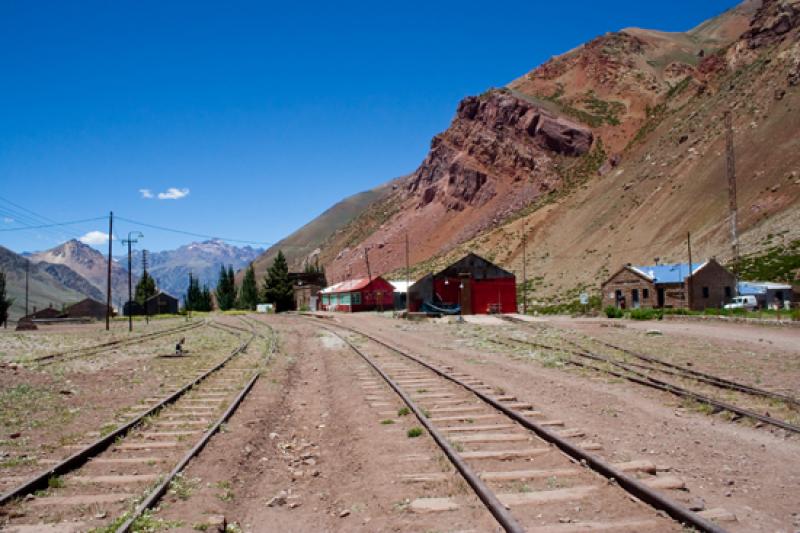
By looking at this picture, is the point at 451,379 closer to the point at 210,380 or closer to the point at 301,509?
the point at 210,380

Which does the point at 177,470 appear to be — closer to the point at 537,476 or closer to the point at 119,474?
the point at 119,474

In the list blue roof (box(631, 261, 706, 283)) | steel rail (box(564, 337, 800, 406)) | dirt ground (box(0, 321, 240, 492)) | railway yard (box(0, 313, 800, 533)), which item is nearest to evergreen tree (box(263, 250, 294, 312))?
blue roof (box(631, 261, 706, 283))

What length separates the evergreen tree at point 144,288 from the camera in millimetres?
101969

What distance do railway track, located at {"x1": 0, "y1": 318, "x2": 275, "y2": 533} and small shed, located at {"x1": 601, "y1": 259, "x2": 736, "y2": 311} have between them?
145 ft

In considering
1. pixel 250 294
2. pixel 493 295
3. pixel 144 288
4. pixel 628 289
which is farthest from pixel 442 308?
pixel 250 294

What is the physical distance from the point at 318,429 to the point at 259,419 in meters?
1.27

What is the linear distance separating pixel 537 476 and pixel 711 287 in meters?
47.5

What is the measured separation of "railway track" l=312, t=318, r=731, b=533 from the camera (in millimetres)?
5621

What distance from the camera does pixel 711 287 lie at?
159 feet

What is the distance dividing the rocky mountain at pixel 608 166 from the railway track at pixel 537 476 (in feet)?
190

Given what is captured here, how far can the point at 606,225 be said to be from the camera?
85.6 meters

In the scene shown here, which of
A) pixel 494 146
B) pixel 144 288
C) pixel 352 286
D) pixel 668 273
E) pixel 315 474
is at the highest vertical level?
pixel 494 146

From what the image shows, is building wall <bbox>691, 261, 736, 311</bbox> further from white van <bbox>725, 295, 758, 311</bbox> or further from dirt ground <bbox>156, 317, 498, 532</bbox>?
dirt ground <bbox>156, 317, 498, 532</bbox>

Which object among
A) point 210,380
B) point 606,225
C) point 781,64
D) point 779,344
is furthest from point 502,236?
point 210,380
